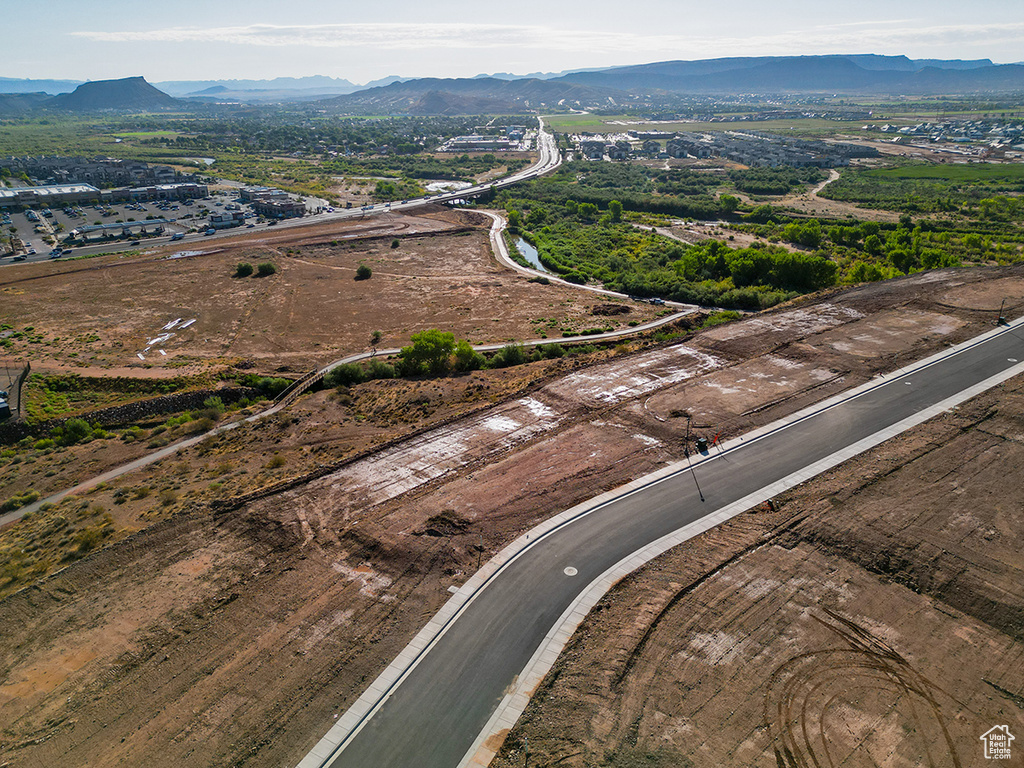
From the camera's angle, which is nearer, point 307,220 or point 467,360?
point 467,360

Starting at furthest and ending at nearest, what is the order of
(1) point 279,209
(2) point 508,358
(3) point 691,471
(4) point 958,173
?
(4) point 958,173, (1) point 279,209, (2) point 508,358, (3) point 691,471

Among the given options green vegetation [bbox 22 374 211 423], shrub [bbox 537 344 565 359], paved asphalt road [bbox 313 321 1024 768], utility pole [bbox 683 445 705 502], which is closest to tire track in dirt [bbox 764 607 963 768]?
paved asphalt road [bbox 313 321 1024 768]

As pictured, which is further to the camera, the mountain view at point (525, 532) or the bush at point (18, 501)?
the bush at point (18, 501)

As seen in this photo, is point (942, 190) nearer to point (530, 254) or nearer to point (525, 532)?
point (530, 254)

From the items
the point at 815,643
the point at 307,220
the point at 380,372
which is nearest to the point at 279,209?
the point at 307,220

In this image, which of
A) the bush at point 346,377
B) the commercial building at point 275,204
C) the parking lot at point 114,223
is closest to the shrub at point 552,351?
the bush at point 346,377

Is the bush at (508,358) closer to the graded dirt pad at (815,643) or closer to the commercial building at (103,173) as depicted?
the graded dirt pad at (815,643)

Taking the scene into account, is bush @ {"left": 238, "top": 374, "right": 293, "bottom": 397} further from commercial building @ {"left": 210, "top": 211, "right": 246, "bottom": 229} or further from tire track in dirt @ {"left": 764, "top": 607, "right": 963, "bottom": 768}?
commercial building @ {"left": 210, "top": 211, "right": 246, "bottom": 229}
